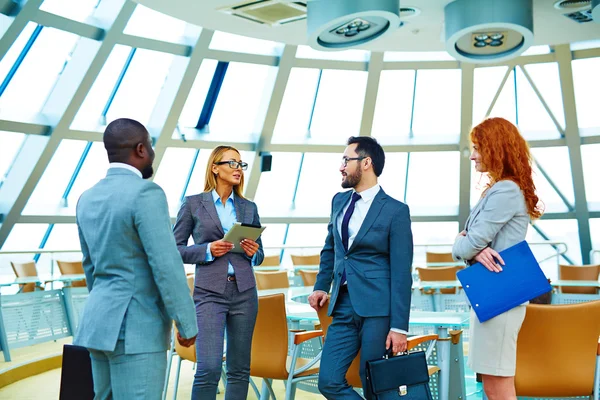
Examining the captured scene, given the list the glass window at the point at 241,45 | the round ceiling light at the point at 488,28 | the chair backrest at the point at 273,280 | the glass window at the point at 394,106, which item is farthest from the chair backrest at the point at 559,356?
the glass window at the point at 394,106

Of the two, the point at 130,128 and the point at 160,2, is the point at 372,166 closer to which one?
the point at 130,128

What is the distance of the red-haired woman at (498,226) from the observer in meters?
2.96

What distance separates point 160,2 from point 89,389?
5960mm

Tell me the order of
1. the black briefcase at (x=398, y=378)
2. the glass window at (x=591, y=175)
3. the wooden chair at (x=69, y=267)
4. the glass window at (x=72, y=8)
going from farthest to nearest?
the glass window at (x=591, y=175)
the glass window at (x=72, y=8)
the wooden chair at (x=69, y=267)
the black briefcase at (x=398, y=378)

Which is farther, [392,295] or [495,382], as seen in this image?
[392,295]

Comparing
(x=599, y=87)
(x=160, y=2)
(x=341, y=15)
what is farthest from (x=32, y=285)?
(x=599, y=87)

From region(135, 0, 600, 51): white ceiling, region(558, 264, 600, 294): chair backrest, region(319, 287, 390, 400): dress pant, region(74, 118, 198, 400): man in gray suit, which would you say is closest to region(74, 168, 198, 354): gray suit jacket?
region(74, 118, 198, 400): man in gray suit

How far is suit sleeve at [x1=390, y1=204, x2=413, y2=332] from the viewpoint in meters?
3.26

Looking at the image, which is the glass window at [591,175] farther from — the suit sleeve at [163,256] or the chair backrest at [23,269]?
the suit sleeve at [163,256]

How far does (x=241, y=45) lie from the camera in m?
12.9

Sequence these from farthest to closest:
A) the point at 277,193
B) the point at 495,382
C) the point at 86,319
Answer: the point at 277,193, the point at 495,382, the point at 86,319

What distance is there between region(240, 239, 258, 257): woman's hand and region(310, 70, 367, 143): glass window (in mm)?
11396

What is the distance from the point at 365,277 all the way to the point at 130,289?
125cm

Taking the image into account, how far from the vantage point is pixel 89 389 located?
3137 mm
